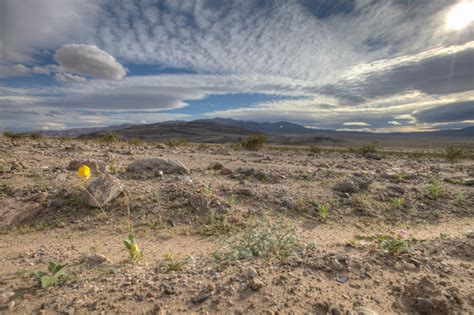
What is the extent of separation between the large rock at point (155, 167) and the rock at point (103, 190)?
1725mm

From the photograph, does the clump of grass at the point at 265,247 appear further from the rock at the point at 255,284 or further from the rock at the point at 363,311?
the rock at the point at 363,311

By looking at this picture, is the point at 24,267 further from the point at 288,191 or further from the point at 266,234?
the point at 288,191

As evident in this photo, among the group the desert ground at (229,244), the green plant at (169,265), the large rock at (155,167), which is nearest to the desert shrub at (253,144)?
the desert ground at (229,244)

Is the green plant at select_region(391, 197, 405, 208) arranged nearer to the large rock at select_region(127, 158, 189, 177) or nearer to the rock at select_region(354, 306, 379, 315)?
the rock at select_region(354, 306, 379, 315)

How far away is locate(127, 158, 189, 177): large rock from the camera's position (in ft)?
24.1

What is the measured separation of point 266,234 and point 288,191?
3.06 m

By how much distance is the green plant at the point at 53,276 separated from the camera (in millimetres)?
2445

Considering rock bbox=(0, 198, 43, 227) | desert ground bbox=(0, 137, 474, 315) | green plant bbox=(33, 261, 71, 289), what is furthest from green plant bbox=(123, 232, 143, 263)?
rock bbox=(0, 198, 43, 227)

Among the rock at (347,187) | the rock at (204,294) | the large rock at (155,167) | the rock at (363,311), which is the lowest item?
the rock at (347,187)

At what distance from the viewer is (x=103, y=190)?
5.27 metres

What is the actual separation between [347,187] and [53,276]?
22.1ft

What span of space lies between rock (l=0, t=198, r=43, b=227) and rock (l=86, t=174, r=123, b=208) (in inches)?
38.8

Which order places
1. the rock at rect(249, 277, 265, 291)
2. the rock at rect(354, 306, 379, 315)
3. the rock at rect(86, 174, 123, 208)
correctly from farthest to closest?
the rock at rect(86, 174, 123, 208) < the rock at rect(249, 277, 265, 291) < the rock at rect(354, 306, 379, 315)

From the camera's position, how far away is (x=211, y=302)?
7.86ft
